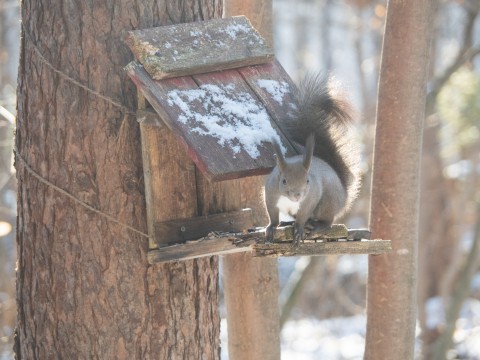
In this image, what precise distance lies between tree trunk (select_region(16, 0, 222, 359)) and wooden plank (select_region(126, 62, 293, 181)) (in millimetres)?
181

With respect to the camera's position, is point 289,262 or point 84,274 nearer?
point 84,274

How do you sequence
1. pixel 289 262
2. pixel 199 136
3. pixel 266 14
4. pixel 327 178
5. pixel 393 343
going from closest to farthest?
pixel 199 136, pixel 327 178, pixel 393 343, pixel 266 14, pixel 289 262

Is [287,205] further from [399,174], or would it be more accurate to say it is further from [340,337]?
[340,337]

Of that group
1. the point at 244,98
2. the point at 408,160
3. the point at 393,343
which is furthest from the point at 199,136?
the point at 393,343

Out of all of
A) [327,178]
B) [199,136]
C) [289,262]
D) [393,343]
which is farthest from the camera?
[289,262]

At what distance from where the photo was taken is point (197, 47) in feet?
10.7

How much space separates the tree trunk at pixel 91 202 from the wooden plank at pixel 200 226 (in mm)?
85

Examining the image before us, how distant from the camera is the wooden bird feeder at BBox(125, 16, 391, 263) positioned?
2963mm

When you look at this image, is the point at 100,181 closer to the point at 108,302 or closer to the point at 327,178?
the point at 108,302

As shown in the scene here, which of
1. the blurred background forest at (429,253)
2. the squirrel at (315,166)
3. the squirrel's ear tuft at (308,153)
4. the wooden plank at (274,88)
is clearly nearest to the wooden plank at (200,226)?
the squirrel at (315,166)

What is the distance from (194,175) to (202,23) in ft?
2.05

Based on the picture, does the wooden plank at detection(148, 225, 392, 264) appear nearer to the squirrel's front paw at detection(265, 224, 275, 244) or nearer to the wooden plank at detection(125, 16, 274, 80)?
the squirrel's front paw at detection(265, 224, 275, 244)

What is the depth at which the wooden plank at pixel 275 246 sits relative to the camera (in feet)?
9.43

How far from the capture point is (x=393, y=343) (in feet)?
11.8
